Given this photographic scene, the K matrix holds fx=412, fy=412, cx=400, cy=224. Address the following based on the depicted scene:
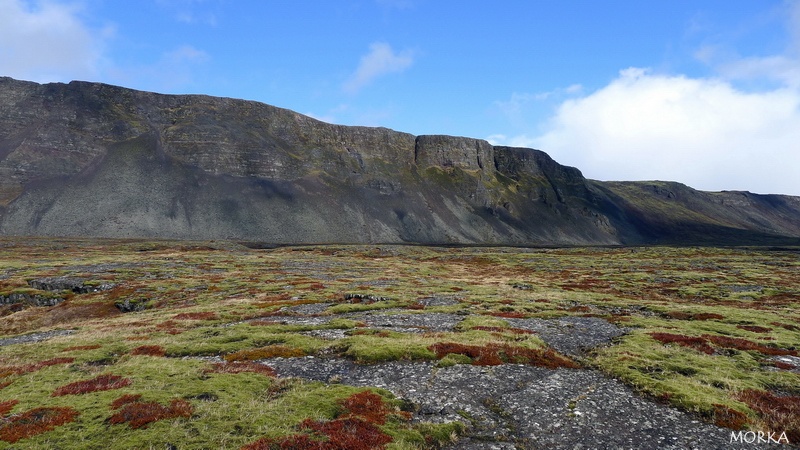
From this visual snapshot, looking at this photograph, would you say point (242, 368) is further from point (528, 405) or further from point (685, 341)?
point (685, 341)

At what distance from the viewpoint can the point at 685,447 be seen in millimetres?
15430

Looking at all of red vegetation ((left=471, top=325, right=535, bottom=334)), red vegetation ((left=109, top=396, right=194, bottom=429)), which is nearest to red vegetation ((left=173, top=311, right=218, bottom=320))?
red vegetation ((left=109, top=396, right=194, bottom=429))

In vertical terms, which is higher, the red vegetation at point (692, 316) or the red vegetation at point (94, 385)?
the red vegetation at point (94, 385)

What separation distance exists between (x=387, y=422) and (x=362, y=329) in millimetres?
16915

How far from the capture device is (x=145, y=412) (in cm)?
1556

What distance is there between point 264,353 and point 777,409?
26211mm

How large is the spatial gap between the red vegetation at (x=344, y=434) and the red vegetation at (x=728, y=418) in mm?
13690

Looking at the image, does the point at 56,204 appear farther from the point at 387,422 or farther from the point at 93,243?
the point at 387,422

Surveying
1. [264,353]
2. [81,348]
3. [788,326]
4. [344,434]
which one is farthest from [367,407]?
[788,326]

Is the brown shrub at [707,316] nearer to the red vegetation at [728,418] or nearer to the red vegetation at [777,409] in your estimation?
the red vegetation at [777,409]

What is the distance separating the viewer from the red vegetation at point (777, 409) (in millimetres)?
16359

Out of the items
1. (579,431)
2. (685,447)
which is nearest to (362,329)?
(579,431)

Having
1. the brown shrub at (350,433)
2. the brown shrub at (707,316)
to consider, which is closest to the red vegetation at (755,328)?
the brown shrub at (707,316)

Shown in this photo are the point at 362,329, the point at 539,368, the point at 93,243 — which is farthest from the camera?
the point at 93,243
